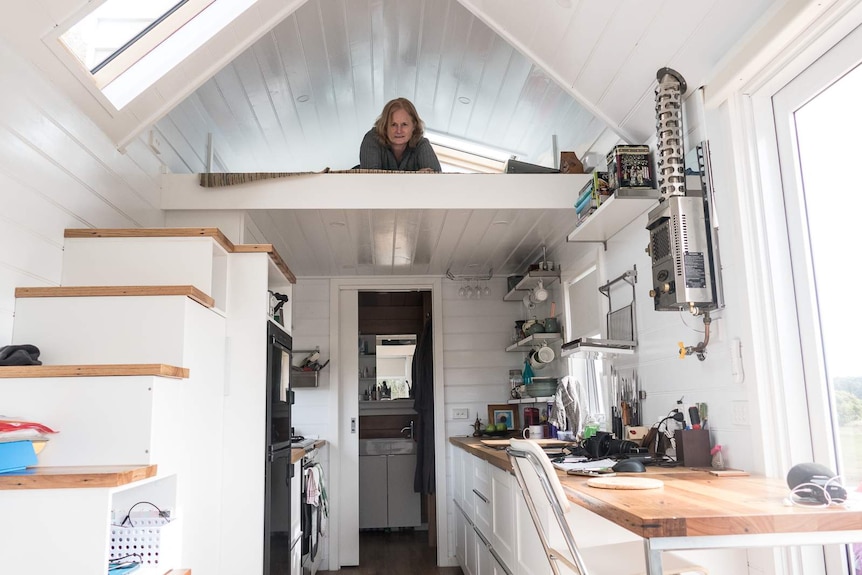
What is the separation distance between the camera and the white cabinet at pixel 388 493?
252 inches

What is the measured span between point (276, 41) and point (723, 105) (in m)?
2.42

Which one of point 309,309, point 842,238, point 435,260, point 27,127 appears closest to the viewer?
point 842,238

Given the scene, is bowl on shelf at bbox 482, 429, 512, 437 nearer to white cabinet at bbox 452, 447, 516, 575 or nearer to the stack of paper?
white cabinet at bbox 452, 447, 516, 575

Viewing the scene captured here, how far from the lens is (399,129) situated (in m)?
4.16

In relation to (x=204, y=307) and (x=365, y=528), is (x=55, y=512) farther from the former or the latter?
(x=365, y=528)

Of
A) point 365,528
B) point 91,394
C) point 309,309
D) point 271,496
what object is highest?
point 309,309

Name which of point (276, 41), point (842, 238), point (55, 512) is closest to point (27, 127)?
point (55, 512)

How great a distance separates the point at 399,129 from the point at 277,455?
200 cm

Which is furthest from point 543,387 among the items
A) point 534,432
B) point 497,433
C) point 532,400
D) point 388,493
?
point 388,493

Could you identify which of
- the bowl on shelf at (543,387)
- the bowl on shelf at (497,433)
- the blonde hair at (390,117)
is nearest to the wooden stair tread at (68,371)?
the blonde hair at (390,117)

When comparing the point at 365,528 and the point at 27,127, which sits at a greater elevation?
the point at 27,127

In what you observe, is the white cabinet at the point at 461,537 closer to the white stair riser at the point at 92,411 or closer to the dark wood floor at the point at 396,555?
the dark wood floor at the point at 396,555

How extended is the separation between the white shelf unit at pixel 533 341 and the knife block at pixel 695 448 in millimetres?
2265

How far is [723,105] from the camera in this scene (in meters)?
2.39
